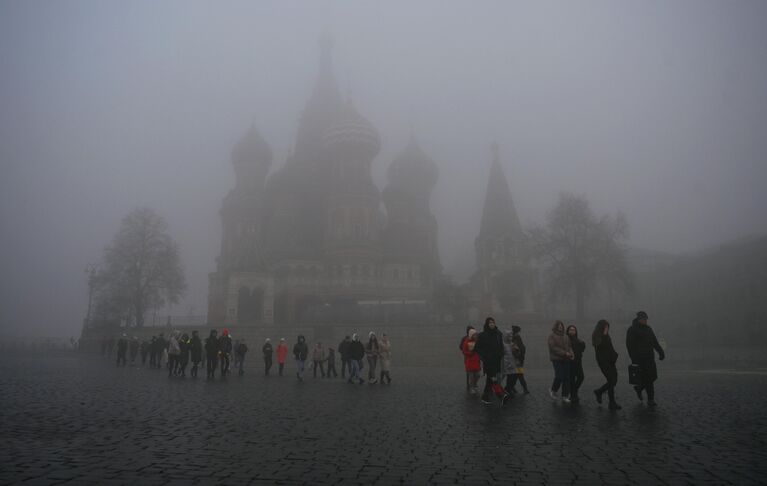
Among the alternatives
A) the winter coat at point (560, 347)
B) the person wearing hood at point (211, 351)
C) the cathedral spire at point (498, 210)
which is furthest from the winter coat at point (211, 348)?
the cathedral spire at point (498, 210)

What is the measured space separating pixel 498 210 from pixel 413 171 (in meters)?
17.4

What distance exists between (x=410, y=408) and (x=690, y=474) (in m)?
5.97

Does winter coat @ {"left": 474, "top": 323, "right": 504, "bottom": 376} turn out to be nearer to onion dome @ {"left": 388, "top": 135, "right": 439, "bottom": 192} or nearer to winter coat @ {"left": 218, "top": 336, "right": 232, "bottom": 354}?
winter coat @ {"left": 218, "top": 336, "right": 232, "bottom": 354}

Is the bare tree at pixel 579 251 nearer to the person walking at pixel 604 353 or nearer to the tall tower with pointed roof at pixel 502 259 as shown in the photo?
the tall tower with pointed roof at pixel 502 259

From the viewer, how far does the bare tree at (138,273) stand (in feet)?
163

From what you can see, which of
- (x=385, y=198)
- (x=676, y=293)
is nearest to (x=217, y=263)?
(x=385, y=198)

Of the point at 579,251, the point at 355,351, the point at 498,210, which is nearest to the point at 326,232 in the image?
the point at 498,210

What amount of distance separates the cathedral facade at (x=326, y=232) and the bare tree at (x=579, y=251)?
1084cm

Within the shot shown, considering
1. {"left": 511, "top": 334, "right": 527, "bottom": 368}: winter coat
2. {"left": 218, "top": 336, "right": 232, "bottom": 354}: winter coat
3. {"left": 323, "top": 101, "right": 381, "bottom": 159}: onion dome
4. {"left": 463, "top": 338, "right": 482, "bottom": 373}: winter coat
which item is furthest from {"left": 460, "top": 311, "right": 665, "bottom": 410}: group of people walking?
{"left": 323, "top": 101, "right": 381, "bottom": 159}: onion dome

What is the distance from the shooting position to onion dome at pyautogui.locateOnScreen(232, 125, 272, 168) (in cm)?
7075

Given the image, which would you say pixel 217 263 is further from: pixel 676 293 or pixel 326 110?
pixel 676 293

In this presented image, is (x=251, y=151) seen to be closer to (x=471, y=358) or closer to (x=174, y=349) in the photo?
(x=174, y=349)

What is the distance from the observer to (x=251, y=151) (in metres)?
70.8

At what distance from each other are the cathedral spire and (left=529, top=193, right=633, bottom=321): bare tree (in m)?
14.5
